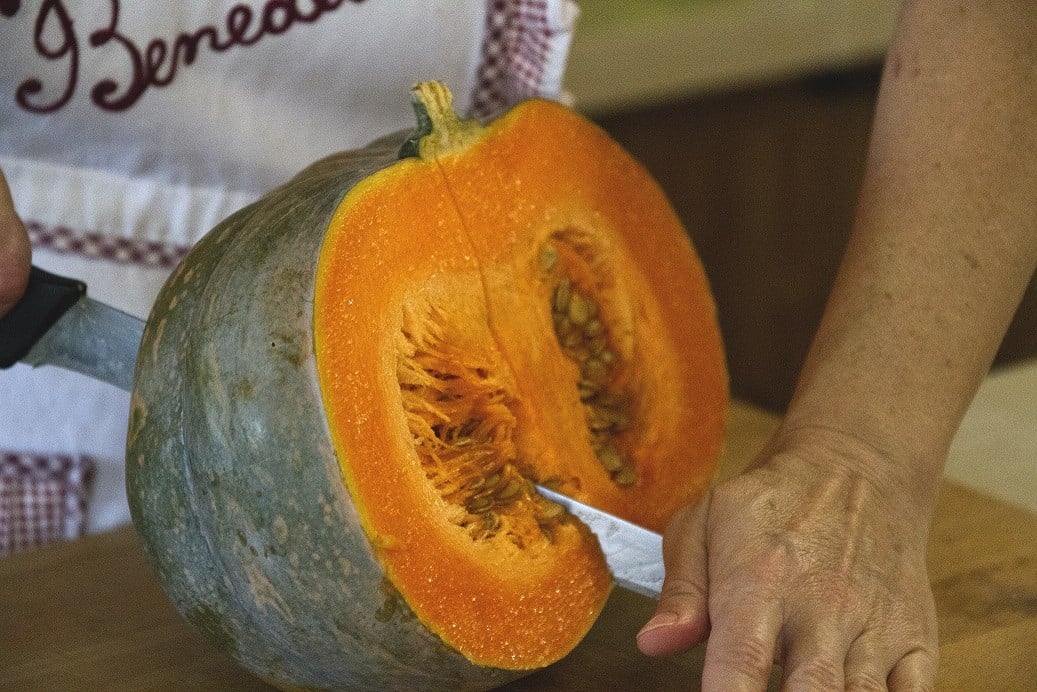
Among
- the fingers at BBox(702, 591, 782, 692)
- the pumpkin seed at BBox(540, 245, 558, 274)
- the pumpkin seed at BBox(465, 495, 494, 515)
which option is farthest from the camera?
the pumpkin seed at BBox(540, 245, 558, 274)

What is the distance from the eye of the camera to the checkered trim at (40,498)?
111cm

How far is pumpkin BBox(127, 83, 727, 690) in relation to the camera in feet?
2.37

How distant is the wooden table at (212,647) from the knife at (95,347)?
77 mm

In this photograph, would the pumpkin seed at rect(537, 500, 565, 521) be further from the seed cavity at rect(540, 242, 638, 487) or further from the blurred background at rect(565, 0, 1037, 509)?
the blurred background at rect(565, 0, 1037, 509)

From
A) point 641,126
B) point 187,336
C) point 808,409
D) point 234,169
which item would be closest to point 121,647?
point 187,336

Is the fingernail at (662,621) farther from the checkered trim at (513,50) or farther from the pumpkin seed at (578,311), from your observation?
the checkered trim at (513,50)

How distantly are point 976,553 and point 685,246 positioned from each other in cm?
39

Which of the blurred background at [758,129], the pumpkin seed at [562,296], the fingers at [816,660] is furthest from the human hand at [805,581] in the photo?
the blurred background at [758,129]

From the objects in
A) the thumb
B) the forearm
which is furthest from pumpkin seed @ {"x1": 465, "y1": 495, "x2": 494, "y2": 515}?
the forearm

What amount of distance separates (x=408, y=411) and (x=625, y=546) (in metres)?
0.19

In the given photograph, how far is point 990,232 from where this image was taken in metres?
0.89

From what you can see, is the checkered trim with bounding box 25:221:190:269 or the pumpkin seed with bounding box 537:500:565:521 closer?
the pumpkin seed with bounding box 537:500:565:521

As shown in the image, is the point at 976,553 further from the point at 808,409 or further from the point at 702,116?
the point at 702,116

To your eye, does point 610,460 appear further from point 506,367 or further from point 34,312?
point 34,312
